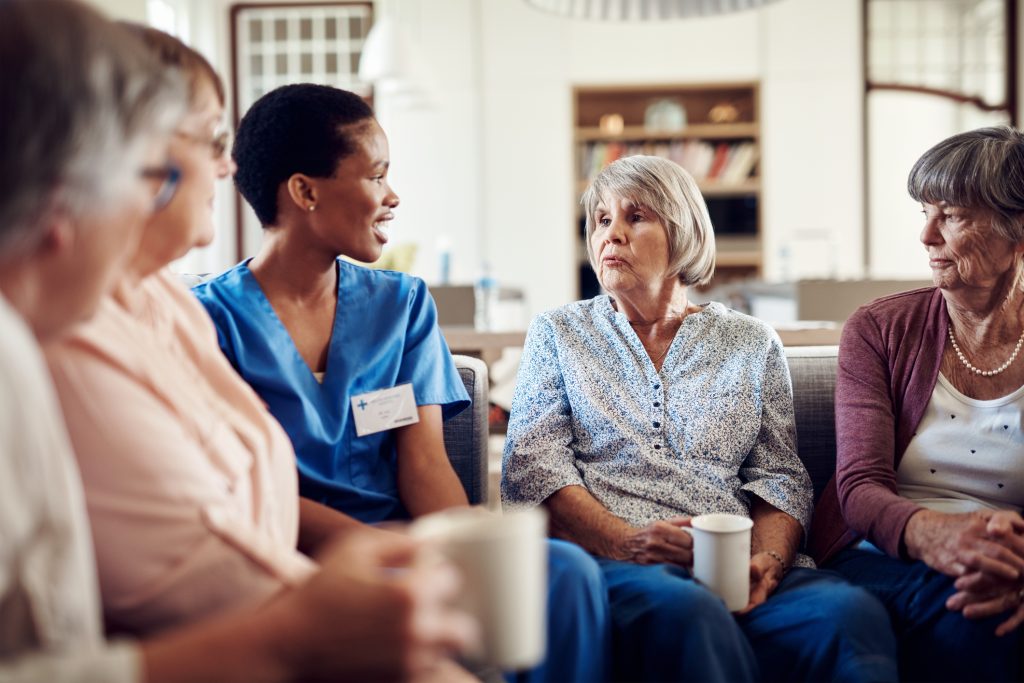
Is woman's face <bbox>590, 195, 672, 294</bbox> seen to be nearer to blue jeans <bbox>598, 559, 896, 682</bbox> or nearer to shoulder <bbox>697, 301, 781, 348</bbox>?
shoulder <bbox>697, 301, 781, 348</bbox>

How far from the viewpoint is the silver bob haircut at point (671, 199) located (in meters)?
1.70

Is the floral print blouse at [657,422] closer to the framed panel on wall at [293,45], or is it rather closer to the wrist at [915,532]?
the wrist at [915,532]

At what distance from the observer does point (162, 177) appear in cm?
79

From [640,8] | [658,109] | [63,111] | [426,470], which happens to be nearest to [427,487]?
[426,470]

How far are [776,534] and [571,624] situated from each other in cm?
50

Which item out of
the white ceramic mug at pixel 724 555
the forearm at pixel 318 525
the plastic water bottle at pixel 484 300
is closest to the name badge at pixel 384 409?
the forearm at pixel 318 525

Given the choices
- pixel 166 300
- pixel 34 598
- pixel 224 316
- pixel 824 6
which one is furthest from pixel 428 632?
pixel 824 6

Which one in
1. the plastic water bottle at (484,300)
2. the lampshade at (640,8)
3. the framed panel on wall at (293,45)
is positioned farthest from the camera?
the framed panel on wall at (293,45)

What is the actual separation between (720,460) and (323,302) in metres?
0.71

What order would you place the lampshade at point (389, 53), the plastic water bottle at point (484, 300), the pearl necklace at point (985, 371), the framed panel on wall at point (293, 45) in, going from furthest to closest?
the framed panel on wall at point (293, 45) → the lampshade at point (389, 53) → the plastic water bottle at point (484, 300) → the pearl necklace at point (985, 371)

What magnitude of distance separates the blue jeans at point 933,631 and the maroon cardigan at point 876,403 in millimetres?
62

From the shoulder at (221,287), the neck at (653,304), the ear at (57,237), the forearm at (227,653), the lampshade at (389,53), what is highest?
the lampshade at (389,53)

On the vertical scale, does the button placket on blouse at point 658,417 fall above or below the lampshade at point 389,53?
below

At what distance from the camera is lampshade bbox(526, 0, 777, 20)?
2.21 metres
